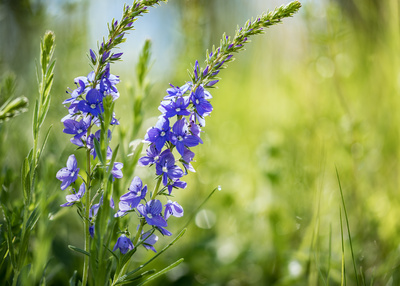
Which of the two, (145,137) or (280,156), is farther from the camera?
(280,156)

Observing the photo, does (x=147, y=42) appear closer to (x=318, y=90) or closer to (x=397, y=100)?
(x=397, y=100)

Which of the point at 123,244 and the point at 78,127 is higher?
the point at 78,127

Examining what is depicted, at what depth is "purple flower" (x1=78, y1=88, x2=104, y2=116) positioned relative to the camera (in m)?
0.78

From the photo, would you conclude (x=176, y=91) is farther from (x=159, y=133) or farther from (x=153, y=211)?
(x=153, y=211)

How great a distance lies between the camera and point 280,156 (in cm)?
202

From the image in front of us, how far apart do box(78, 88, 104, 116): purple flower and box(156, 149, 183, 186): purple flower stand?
152 millimetres

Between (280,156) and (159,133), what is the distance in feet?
4.28

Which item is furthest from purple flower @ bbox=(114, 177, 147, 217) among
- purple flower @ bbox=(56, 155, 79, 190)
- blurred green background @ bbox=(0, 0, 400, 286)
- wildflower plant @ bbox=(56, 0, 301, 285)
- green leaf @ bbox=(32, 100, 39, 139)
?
blurred green background @ bbox=(0, 0, 400, 286)

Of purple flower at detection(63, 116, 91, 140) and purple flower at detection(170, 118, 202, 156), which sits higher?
purple flower at detection(63, 116, 91, 140)

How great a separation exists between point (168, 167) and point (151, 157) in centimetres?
5

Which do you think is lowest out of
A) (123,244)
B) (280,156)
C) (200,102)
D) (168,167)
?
(280,156)

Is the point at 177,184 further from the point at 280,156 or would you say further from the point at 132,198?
the point at 280,156

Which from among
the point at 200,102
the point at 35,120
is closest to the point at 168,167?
the point at 200,102

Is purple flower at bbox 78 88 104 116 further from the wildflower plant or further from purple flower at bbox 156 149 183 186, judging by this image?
purple flower at bbox 156 149 183 186
